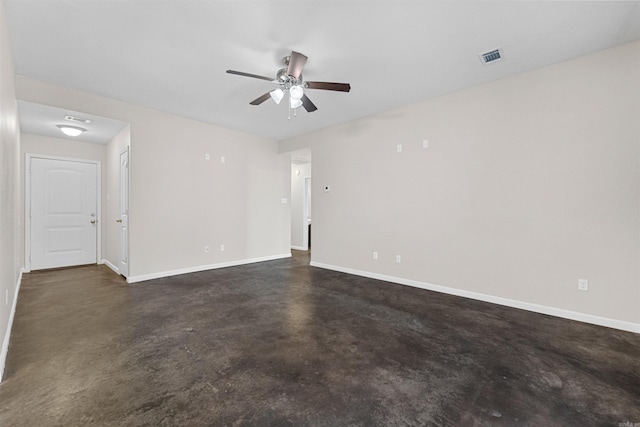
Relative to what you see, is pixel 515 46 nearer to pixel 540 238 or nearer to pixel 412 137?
pixel 412 137

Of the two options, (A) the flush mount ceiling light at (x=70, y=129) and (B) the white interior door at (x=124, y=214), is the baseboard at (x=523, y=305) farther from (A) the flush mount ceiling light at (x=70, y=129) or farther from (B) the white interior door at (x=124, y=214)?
(A) the flush mount ceiling light at (x=70, y=129)

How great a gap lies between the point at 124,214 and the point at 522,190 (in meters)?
5.81

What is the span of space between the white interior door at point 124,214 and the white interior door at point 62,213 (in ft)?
4.83

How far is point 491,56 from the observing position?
9.05ft

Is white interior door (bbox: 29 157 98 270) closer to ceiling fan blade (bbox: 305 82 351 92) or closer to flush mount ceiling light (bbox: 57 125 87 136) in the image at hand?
flush mount ceiling light (bbox: 57 125 87 136)

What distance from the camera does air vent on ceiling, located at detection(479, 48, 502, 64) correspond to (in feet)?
8.82

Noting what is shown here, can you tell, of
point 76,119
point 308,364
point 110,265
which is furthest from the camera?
point 110,265

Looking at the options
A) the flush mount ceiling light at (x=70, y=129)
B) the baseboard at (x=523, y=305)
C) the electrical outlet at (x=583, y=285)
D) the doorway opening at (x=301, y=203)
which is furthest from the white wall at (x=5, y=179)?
the doorway opening at (x=301, y=203)

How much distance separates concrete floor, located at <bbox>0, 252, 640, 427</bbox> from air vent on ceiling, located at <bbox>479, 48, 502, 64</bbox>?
2.76 metres

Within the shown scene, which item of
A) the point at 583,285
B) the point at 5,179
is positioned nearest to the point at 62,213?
the point at 5,179

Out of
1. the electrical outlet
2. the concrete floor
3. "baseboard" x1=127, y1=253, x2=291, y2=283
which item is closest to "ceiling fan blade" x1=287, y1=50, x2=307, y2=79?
the concrete floor

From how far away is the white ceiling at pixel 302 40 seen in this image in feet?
6.96

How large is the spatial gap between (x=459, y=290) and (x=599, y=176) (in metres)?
1.93

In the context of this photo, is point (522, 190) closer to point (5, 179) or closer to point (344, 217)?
point (344, 217)
